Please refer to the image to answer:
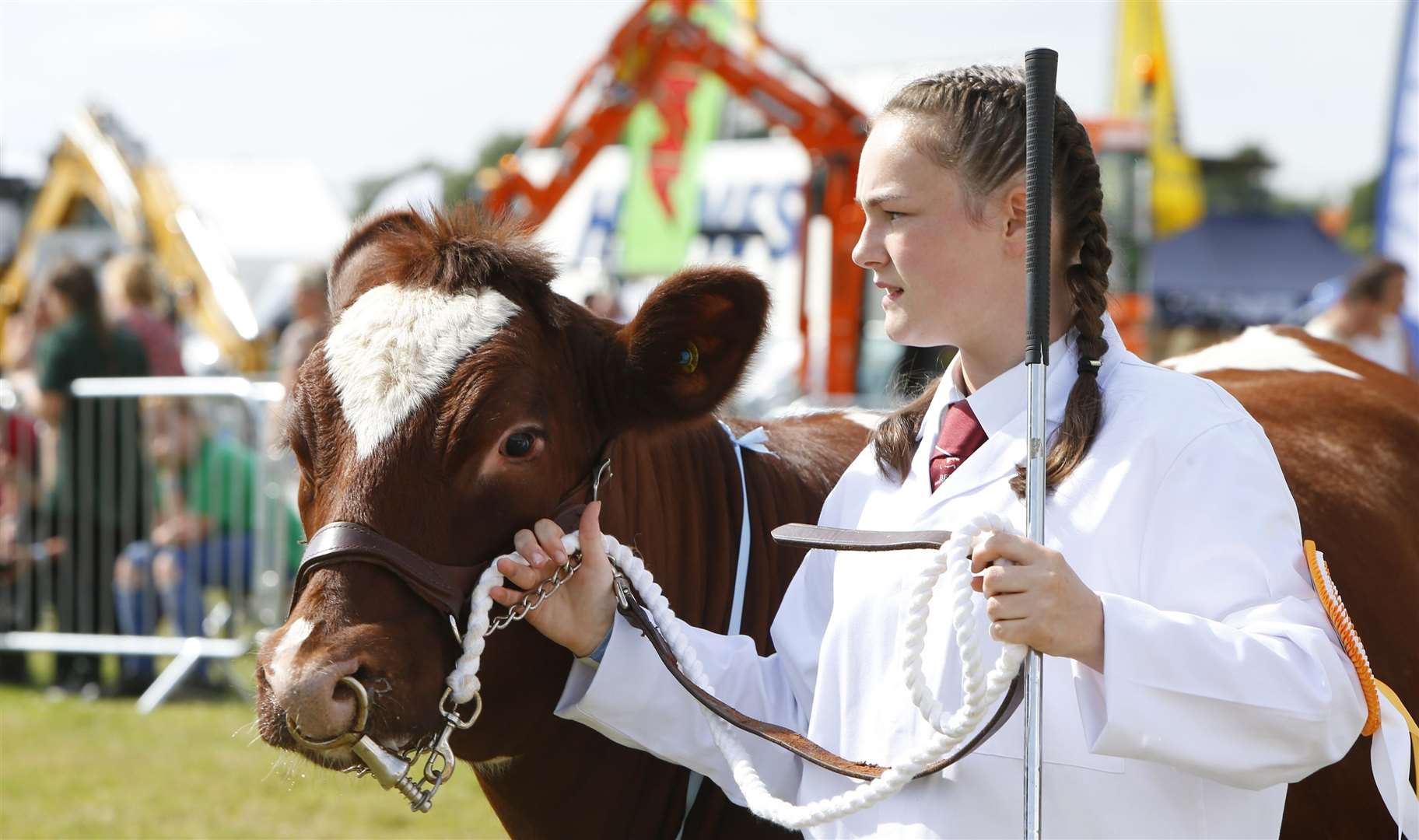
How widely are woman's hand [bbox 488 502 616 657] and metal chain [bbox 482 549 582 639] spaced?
0.4 inches

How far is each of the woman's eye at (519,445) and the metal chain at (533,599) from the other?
186mm

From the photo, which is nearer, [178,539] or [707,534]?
[707,534]

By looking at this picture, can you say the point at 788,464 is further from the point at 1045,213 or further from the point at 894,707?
the point at 1045,213

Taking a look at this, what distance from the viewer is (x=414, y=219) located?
2.59 metres

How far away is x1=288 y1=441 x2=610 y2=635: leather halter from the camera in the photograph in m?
2.07

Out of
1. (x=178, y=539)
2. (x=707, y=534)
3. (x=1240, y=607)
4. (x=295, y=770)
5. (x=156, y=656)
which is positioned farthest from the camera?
(x=156, y=656)

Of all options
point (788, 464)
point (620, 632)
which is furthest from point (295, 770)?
point (788, 464)

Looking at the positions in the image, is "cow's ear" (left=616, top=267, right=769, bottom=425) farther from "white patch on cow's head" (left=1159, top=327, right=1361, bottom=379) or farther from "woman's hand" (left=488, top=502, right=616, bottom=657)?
"white patch on cow's head" (left=1159, top=327, right=1361, bottom=379)

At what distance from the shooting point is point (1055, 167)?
6.47ft

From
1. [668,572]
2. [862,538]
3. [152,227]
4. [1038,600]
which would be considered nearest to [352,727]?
[862,538]

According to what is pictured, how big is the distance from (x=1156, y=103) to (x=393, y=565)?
67.8 feet

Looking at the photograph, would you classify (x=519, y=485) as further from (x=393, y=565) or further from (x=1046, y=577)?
(x=1046, y=577)

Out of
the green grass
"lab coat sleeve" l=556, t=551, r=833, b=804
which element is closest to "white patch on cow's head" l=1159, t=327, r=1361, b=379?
"lab coat sleeve" l=556, t=551, r=833, b=804

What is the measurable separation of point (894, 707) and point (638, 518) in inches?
30.6
